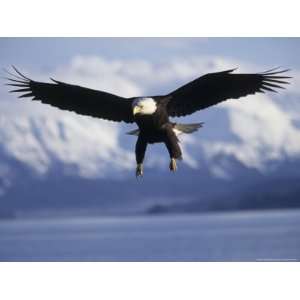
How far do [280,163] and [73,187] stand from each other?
1819 millimetres

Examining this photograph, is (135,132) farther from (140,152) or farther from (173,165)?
(173,165)

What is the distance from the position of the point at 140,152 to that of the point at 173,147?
0.93 ft

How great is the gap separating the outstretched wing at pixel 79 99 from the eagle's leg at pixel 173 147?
406 mm

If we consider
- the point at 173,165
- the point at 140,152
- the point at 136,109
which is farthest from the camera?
the point at 140,152

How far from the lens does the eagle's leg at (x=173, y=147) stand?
842 cm

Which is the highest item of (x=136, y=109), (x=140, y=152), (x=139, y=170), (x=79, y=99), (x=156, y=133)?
(x=79, y=99)

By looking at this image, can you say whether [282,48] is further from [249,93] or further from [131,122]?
[131,122]

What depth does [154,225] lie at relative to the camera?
9.09 metres

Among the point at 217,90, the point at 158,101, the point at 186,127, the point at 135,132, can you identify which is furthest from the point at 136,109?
the point at 217,90

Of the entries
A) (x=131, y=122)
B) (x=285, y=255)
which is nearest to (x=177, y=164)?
(x=131, y=122)

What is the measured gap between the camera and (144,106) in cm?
832

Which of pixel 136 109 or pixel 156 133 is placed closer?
pixel 136 109

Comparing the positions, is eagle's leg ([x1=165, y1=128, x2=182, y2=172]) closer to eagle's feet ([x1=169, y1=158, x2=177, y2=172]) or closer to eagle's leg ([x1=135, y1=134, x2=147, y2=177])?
eagle's feet ([x1=169, y1=158, x2=177, y2=172])

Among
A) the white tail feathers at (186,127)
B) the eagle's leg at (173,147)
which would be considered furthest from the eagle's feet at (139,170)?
the white tail feathers at (186,127)
